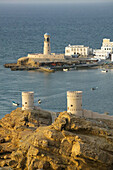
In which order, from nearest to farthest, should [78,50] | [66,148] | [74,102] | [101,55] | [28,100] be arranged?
[66,148], [74,102], [28,100], [101,55], [78,50]

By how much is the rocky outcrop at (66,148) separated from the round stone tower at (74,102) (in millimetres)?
3185

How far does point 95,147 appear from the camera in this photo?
3678 cm

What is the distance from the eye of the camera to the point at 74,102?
4334cm

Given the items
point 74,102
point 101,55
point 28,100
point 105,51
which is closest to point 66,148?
point 74,102

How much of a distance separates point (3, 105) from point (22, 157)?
2144 centimetres

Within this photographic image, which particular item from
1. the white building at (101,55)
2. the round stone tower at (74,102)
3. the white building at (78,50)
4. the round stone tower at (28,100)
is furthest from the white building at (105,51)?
the round stone tower at (74,102)

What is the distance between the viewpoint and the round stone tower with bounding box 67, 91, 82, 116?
43094 millimetres

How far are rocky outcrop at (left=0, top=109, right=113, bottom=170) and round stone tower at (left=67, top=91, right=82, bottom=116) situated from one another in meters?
3.19

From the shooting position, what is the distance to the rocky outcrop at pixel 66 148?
1432 inches

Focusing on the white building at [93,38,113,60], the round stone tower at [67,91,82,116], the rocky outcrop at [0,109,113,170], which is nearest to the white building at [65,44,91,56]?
the white building at [93,38,113,60]

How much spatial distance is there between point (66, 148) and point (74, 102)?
6.82 metres

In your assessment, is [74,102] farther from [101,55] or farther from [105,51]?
[105,51]

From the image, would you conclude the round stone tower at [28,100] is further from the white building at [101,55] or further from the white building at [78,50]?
the white building at [78,50]

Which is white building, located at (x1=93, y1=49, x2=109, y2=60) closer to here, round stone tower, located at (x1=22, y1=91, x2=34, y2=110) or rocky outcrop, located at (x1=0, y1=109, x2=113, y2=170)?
round stone tower, located at (x1=22, y1=91, x2=34, y2=110)
